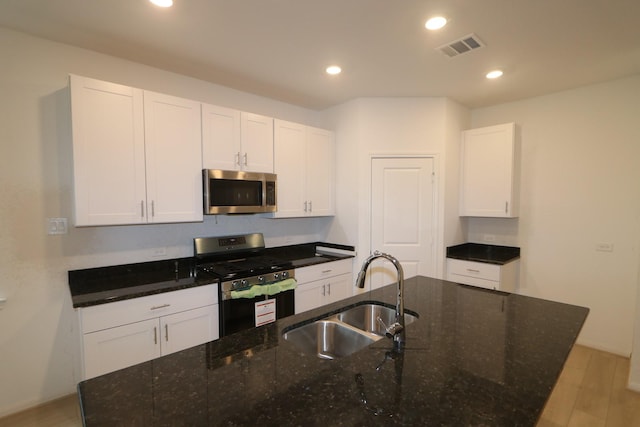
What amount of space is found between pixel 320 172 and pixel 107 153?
6.78ft

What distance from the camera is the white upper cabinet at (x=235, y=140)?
2.67 m

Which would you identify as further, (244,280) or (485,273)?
(485,273)

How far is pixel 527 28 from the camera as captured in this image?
6.73 ft

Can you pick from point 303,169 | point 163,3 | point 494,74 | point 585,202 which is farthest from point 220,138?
point 585,202

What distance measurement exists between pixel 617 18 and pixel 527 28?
0.50m

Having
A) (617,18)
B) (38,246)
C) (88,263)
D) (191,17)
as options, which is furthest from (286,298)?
(617,18)

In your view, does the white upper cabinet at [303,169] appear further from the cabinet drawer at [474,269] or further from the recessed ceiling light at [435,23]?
the recessed ceiling light at [435,23]

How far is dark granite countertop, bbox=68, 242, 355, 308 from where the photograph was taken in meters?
2.03

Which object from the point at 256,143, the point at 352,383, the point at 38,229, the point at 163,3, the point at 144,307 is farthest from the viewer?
the point at 256,143

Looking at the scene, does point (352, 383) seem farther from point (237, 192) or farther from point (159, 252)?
point (159, 252)

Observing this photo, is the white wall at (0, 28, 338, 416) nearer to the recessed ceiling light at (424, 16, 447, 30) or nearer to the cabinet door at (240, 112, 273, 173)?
the cabinet door at (240, 112, 273, 173)

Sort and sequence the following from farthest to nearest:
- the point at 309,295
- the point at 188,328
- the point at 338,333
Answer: the point at 309,295, the point at 188,328, the point at 338,333

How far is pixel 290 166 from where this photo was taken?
328 centimetres

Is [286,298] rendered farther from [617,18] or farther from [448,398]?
[617,18]
